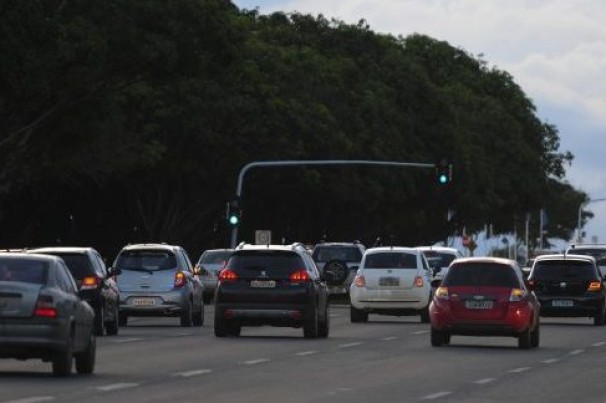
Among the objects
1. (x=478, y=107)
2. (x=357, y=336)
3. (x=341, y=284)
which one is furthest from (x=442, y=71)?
(x=357, y=336)

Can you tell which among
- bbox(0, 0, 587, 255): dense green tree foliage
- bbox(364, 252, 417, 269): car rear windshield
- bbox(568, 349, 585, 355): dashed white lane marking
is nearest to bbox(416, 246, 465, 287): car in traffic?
bbox(0, 0, 587, 255): dense green tree foliage

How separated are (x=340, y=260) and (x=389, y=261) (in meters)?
14.3

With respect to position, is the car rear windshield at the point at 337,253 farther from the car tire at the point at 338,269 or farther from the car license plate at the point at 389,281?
the car license plate at the point at 389,281

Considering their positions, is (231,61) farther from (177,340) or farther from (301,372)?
(301,372)

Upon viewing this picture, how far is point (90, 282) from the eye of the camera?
37844 mm

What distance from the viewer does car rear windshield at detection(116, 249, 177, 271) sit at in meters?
45.0

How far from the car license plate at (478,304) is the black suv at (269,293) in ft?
12.5

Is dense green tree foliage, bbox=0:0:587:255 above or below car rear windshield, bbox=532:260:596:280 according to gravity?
above

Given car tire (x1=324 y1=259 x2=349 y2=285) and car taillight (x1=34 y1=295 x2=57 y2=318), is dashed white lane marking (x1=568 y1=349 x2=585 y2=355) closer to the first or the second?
car taillight (x1=34 y1=295 x2=57 y2=318)

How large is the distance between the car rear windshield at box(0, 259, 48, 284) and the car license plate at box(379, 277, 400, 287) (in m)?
24.9

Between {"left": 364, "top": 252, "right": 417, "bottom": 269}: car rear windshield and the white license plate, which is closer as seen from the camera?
the white license plate

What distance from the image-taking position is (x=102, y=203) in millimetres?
90938

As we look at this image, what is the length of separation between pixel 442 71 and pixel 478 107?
3.41 metres

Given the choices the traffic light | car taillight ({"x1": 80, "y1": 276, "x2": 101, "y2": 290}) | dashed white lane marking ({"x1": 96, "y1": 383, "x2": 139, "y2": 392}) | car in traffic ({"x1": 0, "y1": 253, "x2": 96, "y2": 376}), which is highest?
the traffic light
